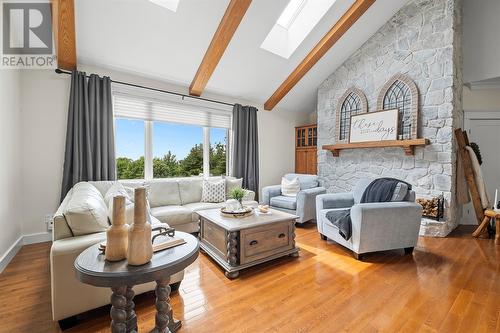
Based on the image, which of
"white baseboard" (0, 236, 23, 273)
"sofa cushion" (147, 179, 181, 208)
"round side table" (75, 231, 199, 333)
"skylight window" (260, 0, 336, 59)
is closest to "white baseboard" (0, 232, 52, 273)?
"white baseboard" (0, 236, 23, 273)

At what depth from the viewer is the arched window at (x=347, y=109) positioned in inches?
163

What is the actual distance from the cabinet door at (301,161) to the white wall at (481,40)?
307 cm

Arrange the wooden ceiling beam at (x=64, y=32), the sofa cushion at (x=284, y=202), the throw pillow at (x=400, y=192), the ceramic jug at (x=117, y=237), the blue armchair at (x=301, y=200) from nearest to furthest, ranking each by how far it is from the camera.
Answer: the ceramic jug at (x=117, y=237) < the wooden ceiling beam at (x=64, y=32) < the throw pillow at (x=400, y=192) < the blue armchair at (x=301, y=200) < the sofa cushion at (x=284, y=202)

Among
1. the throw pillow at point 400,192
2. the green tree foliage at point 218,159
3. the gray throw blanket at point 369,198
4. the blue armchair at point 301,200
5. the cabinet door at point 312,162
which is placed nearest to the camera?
the gray throw blanket at point 369,198

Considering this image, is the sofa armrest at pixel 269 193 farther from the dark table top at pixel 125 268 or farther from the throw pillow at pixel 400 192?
the dark table top at pixel 125 268

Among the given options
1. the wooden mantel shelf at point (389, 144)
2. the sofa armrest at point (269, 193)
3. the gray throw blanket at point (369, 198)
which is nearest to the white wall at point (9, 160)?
the sofa armrest at point (269, 193)

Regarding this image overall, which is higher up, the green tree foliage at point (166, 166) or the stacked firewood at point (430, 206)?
the green tree foliage at point (166, 166)

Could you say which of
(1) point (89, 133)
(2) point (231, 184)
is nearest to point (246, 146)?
(2) point (231, 184)

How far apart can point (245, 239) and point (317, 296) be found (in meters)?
0.79

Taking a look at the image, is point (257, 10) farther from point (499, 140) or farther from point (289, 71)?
point (499, 140)

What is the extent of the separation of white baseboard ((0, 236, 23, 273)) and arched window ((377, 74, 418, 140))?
205 inches

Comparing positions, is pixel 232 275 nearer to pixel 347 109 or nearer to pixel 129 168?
pixel 129 168

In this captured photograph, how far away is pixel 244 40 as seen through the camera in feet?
10.9

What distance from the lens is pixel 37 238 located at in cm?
285
